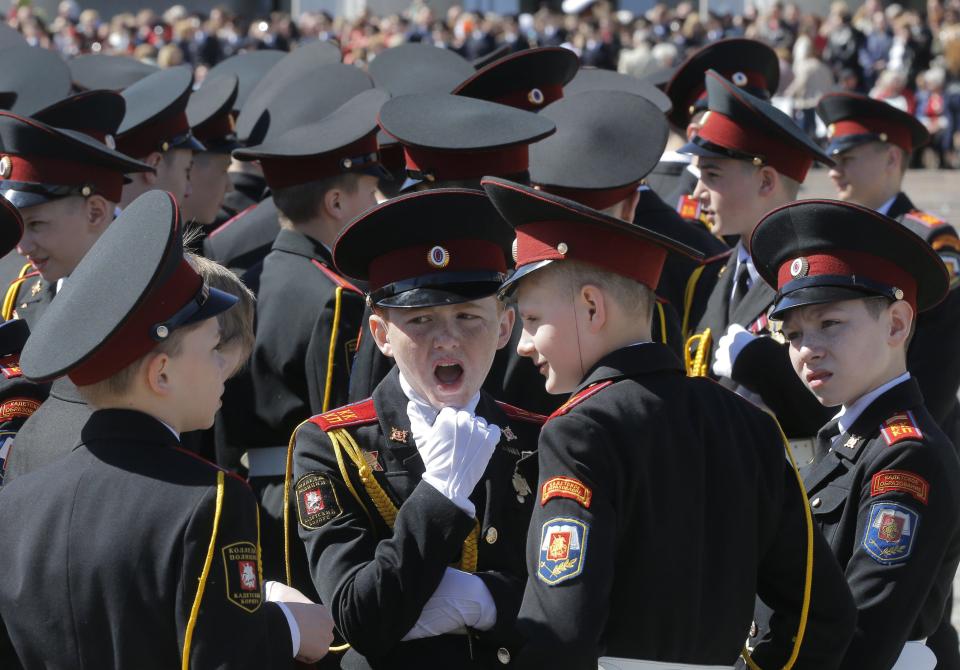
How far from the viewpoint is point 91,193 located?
4648 millimetres

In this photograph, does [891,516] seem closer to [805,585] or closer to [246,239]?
[805,585]

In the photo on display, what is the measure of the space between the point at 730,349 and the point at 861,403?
83 centimetres

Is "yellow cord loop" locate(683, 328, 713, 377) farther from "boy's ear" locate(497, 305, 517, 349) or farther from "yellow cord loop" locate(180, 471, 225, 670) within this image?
"yellow cord loop" locate(180, 471, 225, 670)

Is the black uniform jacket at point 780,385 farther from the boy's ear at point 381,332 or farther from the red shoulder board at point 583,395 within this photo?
the red shoulder board at point 583,395

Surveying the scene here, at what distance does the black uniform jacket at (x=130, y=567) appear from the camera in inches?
102

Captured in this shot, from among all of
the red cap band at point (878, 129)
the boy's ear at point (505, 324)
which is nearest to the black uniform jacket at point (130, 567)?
the boy's ear at point (505, 324)

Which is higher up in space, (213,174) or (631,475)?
(631,475)

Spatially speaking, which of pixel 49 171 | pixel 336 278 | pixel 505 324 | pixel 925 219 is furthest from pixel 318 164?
pixel 925 219

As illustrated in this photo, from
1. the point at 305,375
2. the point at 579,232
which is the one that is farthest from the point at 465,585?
the point at 305,375

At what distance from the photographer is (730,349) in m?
4.25

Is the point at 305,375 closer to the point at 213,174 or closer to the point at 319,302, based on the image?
the point at 319,302

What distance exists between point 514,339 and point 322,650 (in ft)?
4.12

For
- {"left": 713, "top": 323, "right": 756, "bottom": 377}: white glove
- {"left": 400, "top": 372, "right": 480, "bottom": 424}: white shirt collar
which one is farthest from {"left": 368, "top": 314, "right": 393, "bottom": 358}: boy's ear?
{"left": 713, "top": 323, "right": 756, "bottom": 377}: white glove

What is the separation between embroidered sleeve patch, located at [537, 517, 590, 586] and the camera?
2.60 m
